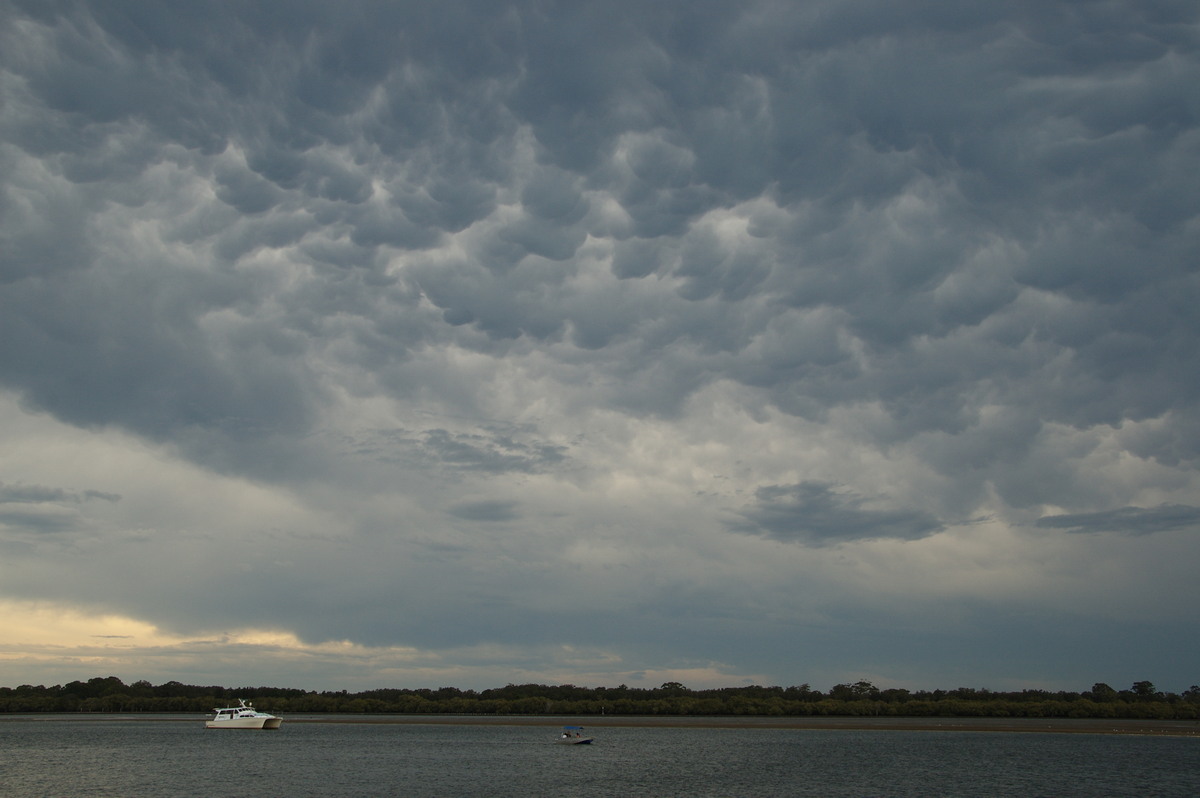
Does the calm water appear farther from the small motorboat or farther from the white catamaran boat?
the white catamaran boat

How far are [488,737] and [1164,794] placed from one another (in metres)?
102

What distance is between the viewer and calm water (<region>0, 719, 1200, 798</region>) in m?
65.4

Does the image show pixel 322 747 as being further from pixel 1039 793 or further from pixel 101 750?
pixel 1039 793

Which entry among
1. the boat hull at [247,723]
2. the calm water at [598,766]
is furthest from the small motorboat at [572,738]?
the boat hull at [247,723]

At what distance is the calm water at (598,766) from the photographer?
214 feet

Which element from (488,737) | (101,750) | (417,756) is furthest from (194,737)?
(417,756)

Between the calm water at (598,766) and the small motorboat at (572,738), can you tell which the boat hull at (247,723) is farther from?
the small motorboat at (572,738)

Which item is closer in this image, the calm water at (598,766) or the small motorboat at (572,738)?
the calm water at (598,766)

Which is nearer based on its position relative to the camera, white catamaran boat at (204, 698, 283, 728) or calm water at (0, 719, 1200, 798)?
calm water at (0, 719, 1200, 798)

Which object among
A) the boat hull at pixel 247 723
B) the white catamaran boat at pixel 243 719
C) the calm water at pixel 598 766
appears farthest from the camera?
the white catamaran boat at pixel 243 719

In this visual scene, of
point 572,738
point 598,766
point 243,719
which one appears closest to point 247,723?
point 243,719

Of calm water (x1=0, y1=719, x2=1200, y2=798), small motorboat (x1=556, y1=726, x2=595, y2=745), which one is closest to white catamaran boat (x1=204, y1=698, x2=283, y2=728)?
calm water (x1=0, y1=719, x2=1200, y2=798)

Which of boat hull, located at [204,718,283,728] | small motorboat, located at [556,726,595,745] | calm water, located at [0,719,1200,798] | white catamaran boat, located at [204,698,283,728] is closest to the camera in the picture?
calm water, located at [0,719,1200,798]

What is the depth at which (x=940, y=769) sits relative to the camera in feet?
272
